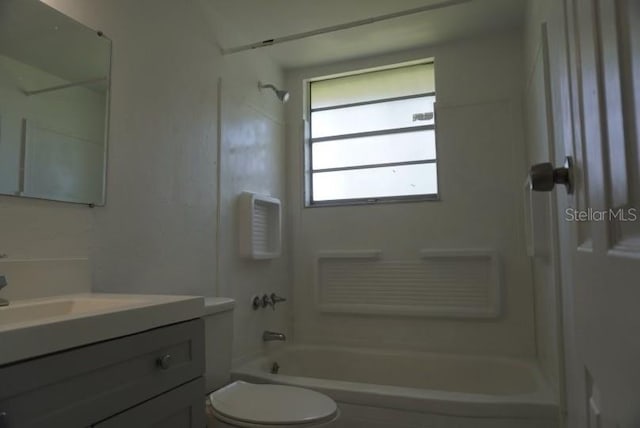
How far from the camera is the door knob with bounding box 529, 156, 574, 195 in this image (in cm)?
69

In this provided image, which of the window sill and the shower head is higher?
the shower head

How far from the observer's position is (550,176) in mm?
716

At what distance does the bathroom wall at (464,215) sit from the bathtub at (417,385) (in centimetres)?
12

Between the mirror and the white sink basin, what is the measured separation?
1.30 feet

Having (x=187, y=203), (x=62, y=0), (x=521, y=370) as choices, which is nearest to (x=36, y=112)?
(x=62, y=0)

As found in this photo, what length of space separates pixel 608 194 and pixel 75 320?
38.0 inches

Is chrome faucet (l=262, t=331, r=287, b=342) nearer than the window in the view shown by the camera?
Yes

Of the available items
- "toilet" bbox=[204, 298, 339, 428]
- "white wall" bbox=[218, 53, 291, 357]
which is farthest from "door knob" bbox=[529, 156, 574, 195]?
"white wall" bbox=[218, 53, 291, 357]

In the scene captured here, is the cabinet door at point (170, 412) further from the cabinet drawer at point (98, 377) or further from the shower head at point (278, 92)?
the shower head at point (278, 92)

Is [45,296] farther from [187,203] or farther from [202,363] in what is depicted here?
[187,203]

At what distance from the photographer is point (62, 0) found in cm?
152

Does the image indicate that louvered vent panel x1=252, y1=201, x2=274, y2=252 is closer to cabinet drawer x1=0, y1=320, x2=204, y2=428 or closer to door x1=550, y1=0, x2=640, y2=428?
cabinet drawer x1=0, y1=320, x2=204, y2=428

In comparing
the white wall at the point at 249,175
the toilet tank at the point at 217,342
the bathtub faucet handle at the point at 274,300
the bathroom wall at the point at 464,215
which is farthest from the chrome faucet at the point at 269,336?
the toilet tank at the point at 217,342

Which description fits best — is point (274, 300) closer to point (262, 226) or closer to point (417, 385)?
point (262, 226)
